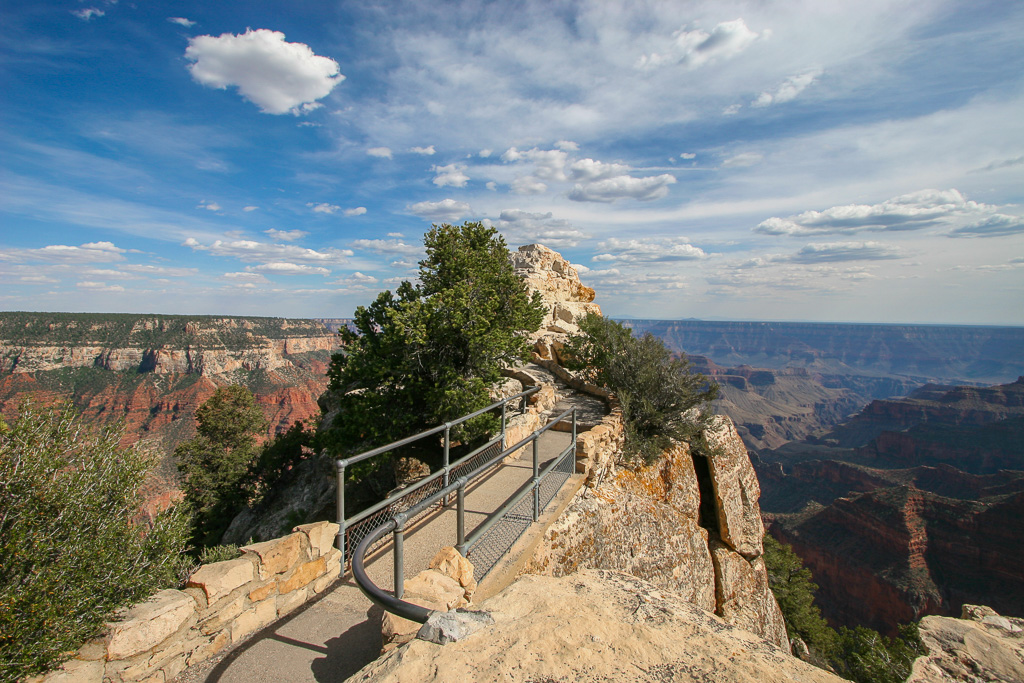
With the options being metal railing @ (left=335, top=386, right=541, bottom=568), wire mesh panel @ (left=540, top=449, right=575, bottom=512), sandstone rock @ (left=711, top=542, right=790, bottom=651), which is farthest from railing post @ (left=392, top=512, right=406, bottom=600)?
sandstone rock @ (left=711, top=542, right=790, bottom=651)

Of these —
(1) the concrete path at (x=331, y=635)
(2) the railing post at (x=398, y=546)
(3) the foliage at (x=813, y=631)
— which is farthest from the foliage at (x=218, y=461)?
(3) the foliage at (x=813, y=631)

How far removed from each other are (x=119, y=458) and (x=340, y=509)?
5.90 meters

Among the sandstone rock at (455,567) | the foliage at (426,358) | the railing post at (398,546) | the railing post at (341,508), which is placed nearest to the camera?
the railing post at (398,546)

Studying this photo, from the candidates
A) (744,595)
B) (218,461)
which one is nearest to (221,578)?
(744,595)

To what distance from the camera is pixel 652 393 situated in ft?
36.0

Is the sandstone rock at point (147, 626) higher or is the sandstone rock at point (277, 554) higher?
the sandstone rock at point (277, 554)

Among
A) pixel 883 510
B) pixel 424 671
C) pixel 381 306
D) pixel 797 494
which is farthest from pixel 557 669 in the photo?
pixel 797 494

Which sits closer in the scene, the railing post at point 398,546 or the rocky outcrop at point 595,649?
the rocky outcrop at point 595,649

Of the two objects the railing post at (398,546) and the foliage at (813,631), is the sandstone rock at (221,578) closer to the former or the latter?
the railing post at (398,546)

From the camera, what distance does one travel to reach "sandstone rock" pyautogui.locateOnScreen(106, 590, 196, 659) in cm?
427

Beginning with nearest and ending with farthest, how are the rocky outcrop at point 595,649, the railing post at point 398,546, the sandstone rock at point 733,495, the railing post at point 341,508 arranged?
the rocky outcrop at point 595,649 → the railing post at point 398,546 → the railing post at point 341,508 → the sandstone rock at point 733,495

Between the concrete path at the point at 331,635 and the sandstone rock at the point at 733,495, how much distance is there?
711 centimetres

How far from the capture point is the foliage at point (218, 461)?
20.3m

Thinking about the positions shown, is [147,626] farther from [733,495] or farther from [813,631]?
[813,631]
